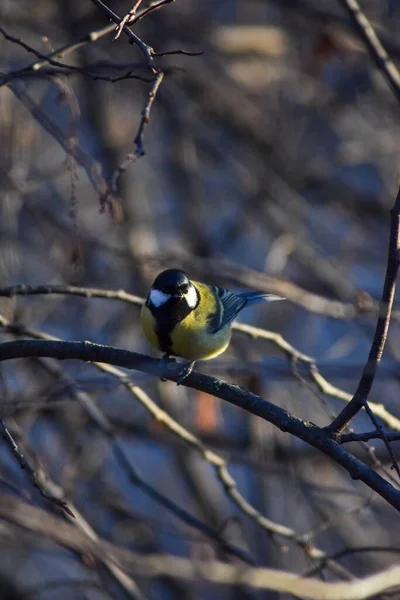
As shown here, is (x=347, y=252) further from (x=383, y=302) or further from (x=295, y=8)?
(x=383, y=302)

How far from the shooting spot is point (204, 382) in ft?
7.77

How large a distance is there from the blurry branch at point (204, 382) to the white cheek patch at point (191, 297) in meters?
0.83

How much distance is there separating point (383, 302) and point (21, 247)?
155 inches

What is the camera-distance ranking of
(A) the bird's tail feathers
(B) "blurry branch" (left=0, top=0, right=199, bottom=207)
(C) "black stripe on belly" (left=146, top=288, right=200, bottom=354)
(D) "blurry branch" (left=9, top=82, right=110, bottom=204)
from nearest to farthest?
(B) "blurry branch" (left=0, top=0, right=199, bottom=207) < (D) "blurry branch" (left=9, top=82, right=110, bottom=204) < (C) "black stripe on belly" (left=146, top=288, right=200, bottom=354) < (A) the bird's tail feathers

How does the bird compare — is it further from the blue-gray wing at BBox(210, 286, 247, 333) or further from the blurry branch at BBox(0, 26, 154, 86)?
the blurry branch at BBox(0, 26, 154, 86)

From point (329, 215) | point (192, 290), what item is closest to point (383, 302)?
point (192, 290)

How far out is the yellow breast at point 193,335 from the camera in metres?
3.18

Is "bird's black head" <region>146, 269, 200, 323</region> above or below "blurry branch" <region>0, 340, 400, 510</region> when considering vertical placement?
above

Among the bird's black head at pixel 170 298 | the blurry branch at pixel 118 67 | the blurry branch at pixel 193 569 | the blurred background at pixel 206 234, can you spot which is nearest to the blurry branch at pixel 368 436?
the blurry branch at pixel 193 569

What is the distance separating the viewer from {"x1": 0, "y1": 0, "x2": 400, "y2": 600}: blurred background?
191 inches

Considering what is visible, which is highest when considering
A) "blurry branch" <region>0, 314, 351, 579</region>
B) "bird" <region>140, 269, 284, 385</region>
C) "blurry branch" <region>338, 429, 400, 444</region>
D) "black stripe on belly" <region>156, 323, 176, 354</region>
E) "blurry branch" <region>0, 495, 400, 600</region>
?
"bird" <region>140, 269, 284, 385</region>

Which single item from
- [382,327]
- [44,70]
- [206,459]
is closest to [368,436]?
[382,327]

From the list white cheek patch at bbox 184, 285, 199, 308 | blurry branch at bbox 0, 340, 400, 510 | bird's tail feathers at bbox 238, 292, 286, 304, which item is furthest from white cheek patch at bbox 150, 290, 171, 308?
bird's tail feathers at bbox 238, 292, 286, 304

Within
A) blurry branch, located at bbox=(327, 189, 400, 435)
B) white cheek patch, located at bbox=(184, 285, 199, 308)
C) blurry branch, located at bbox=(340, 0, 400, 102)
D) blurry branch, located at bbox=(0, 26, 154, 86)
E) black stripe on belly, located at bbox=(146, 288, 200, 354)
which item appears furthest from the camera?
blurry branch, located at bbox=(340, 0, 400, 102)
